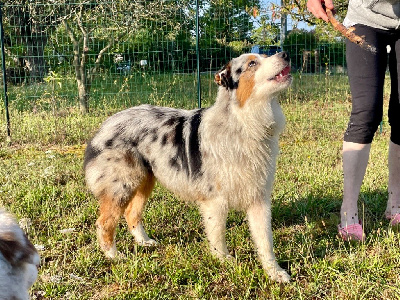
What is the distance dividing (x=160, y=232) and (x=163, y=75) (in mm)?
4908

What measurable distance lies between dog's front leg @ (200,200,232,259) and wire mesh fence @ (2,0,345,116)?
4.93m

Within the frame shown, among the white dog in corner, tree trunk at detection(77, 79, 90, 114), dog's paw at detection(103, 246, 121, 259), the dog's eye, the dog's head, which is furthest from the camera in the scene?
tree trunk at detection(77, 79, 90, 114)

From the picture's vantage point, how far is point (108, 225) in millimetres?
3434

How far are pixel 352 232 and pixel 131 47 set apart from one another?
6038 mm

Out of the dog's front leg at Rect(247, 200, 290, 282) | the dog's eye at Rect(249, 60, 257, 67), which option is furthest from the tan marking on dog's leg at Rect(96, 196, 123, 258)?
the dog's eye at Rect(249, 60, 257, 67)

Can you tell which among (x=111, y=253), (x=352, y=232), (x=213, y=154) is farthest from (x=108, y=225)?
(x=352, y=232)

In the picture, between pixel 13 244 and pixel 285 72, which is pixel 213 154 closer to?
pixel 285 72

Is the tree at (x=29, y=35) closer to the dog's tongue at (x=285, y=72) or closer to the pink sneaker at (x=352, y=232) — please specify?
the dog's tongue at (x=285, y=72)

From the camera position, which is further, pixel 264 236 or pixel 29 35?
pixel 29 35

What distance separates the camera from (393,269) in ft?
9.57

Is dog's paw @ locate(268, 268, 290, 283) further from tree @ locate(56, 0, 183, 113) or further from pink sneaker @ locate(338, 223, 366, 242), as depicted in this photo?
tree @ locate(56, 0, 183, 113)

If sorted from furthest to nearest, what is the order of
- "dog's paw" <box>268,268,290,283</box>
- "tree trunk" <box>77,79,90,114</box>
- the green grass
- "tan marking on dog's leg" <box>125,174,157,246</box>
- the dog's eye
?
"tree trunk" <box>77,79,90,114</box>
"tan marking on dog's leg" <box>125,174,157,246</box>
the dog's eye
"dog's paw" <box>268,268,290,283</box>
the green grass

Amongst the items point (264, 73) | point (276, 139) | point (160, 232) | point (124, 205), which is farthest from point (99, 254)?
point (264, 73)

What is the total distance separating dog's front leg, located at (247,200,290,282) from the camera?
9.88 ft
